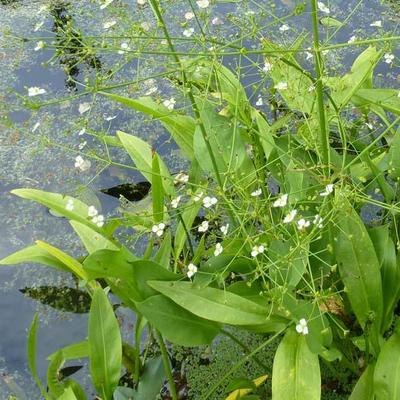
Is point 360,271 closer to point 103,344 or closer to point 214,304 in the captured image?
point 214,304

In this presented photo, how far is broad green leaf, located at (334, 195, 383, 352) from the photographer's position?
1.45 metres

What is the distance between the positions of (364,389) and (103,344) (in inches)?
21.5

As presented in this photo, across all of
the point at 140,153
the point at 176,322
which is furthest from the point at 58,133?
the point at 176,322

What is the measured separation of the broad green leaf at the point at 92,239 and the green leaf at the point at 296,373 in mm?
473

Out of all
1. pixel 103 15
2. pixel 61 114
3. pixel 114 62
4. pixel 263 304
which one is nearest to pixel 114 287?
pixel 263 304

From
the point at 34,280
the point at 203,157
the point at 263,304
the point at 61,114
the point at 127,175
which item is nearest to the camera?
the point at 263,304

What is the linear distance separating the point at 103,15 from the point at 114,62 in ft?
1.03

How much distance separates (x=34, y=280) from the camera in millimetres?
2035

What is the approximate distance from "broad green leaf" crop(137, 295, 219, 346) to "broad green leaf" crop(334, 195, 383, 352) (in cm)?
29

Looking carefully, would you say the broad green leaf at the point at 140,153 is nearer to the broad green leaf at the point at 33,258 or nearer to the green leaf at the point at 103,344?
the broad green leaf at the point at 33,258

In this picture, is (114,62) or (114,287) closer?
(114,287)

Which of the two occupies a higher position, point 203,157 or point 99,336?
point 203,157

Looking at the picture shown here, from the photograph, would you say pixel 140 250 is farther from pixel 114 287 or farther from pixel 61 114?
pixel 61 114

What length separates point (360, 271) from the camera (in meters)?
1.48
